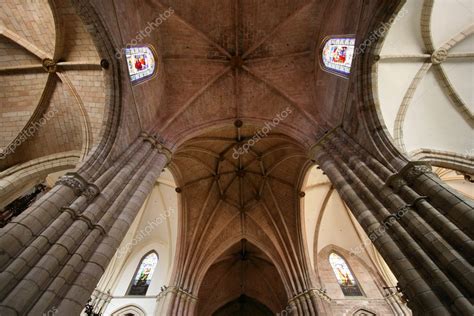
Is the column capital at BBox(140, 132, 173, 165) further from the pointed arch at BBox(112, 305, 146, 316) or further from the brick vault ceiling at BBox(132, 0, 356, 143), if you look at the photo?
the pointed arch at BBox(112, 305, 146, 316)

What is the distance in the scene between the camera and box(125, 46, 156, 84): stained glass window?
392 inches

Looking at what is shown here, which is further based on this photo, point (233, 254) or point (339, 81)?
point (233, 254)

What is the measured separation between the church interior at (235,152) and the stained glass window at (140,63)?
0.40 ft

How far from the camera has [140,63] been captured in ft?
35.3

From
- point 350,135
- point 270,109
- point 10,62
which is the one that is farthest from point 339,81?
point 10,62

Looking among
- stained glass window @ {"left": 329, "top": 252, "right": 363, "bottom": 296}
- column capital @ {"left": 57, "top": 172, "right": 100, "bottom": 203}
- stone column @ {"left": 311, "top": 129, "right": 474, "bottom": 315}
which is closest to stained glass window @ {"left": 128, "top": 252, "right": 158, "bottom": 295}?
column capital @ {"left": 57, "top": 172, "right": 100, "bottom": 203}

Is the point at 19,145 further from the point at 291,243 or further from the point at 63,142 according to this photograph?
the point at 291,243

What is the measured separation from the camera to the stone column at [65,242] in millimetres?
4234

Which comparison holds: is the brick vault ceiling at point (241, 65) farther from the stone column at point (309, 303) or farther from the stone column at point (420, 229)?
the stone column at point (309, 303)

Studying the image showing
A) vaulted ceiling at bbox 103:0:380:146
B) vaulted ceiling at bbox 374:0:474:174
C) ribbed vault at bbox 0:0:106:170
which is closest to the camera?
ribbed vault at bbox 0:0:106:170

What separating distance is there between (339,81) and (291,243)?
9080 millimetres

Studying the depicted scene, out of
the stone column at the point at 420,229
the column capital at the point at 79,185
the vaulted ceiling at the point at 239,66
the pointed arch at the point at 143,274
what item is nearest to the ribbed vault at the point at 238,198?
the vaulted ceiling at the point at 239,66

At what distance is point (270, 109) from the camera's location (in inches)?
524

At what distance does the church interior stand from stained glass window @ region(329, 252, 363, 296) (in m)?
0.08
